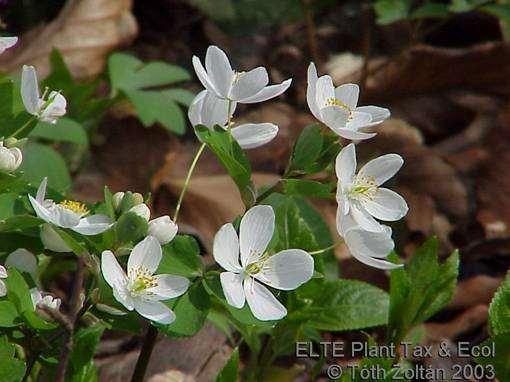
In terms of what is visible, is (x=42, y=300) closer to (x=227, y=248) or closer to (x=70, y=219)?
(x=70, y=219)

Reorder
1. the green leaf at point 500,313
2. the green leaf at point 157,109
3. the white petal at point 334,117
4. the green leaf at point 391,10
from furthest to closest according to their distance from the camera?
1. the green leaf at point 391,10
2. the green leaf at point 157,109
3. the green leaf at point 500,313
4. the white petal at point 334,117

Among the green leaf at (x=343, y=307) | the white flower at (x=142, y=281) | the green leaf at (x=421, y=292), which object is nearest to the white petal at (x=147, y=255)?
the white flower at (x=142, y=281)

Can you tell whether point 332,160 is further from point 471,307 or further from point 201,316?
point 471,307

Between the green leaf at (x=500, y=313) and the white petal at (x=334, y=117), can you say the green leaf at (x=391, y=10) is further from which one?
the white petal at (x=334, y=117)

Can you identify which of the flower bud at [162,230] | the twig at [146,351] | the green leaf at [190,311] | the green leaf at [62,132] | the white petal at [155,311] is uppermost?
the flower bud at [162,230]

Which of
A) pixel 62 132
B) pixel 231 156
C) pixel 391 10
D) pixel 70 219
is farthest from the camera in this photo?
pixel 391 10

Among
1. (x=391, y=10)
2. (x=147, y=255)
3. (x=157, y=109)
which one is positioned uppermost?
(x=147, y=255)

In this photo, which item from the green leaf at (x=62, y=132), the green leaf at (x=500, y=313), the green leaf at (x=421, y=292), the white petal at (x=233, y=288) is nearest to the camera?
the white petal at (x=233, y=288)

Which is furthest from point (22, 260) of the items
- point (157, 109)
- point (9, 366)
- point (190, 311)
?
point (157, 109)
